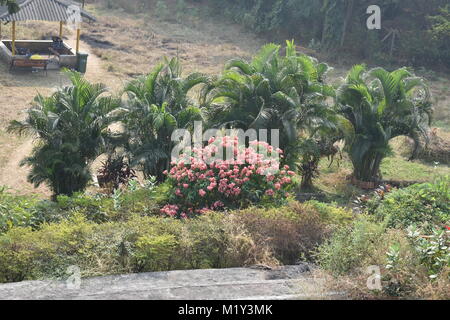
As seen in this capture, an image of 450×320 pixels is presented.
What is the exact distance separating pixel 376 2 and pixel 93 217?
2173 centimetres

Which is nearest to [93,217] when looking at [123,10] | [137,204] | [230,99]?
[137,204]

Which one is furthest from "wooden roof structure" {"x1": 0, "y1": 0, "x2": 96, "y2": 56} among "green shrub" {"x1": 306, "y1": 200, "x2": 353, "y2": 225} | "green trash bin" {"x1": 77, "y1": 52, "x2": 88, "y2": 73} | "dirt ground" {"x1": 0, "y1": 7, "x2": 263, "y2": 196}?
"green shrub" {"x1": 306, "y1": 200, "x2": 353, "y2": 225}

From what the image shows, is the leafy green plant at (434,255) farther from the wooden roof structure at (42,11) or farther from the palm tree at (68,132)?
the wooden roof structure at (42,11)

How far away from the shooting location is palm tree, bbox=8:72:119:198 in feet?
40.5

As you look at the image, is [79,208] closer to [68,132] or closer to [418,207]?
[68,132]

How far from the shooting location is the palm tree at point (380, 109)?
14133 millimetres

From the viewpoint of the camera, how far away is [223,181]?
9680 mm

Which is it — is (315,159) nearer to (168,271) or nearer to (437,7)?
(168,271)

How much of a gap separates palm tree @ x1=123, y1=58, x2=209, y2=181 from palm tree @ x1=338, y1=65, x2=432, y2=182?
3.05 metres

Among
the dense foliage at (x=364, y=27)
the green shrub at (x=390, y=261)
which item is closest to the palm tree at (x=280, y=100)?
the green shrub at (x=390, y=261)

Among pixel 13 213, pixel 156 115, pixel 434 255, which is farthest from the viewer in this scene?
pixel 156 115

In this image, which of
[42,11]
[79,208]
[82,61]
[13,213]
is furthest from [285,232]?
[42,11]

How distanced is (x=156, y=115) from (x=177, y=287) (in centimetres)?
621

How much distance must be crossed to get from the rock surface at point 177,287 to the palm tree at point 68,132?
19.5 feet
